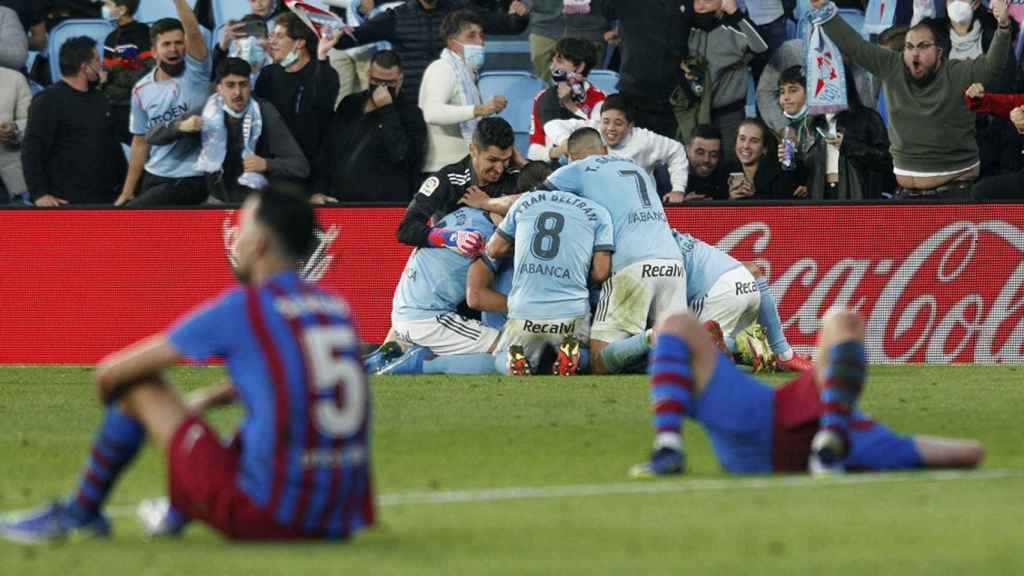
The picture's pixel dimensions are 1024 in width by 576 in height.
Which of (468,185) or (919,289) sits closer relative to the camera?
(468,185)

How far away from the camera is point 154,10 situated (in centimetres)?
1886

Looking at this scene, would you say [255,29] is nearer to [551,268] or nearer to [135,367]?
[551,268]

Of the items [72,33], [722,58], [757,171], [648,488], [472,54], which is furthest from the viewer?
[72,33]

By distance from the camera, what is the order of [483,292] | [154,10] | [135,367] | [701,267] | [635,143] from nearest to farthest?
[135,367]
[701,267]
[483,292]
[635,143]
[154,10]

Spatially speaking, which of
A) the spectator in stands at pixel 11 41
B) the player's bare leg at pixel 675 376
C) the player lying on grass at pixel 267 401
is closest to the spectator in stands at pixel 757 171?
the spectator in stands at pixel 11 41

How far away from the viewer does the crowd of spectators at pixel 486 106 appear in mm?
16656

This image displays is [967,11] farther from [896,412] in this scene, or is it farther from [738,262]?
[896,412]

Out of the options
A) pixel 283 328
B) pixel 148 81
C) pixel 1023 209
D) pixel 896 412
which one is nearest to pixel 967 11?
pixel 1023 209

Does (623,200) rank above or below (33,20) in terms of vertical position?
below

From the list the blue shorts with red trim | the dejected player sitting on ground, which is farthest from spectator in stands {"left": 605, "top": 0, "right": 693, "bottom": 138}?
the blue shorts with red trim

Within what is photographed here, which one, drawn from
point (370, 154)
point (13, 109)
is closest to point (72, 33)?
point (13, 109)

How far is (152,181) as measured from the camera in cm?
1742

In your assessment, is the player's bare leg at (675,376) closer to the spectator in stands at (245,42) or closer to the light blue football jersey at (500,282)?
the light blue football jersey at (500,282)

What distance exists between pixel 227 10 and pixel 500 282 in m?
5.05
